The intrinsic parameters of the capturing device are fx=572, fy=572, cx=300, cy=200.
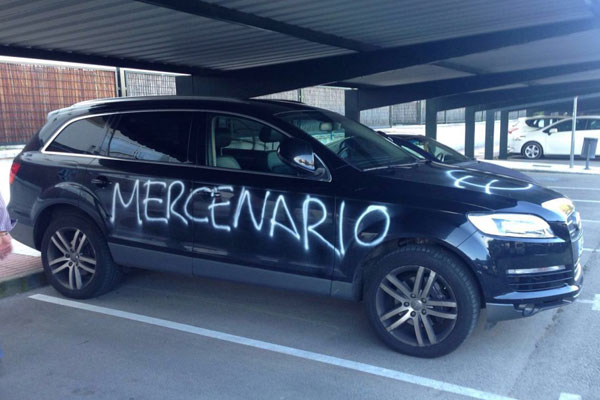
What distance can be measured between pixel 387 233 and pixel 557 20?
589 centimetres

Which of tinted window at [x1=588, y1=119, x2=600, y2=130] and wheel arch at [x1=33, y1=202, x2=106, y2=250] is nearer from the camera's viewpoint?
wheel arch at [x1=33, y1=202, x2=106, y2=250]

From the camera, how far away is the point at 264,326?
474 cm

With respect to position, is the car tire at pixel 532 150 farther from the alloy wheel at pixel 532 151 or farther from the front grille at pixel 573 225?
the front grille at pixel 573 225

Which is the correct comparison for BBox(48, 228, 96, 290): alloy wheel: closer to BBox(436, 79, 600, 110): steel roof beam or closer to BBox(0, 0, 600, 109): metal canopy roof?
BBox(0, 0, 600, 109): metal canopy roof

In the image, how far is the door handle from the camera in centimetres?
504

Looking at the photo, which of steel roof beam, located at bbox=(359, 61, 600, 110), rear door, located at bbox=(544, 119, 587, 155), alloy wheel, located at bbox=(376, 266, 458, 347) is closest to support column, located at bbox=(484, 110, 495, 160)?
rear door, located at bbox=(544, 119, 587, 155)

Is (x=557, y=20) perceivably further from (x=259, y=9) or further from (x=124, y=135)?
(x=124, y=135)

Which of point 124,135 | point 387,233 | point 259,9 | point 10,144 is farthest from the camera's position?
point 10,144

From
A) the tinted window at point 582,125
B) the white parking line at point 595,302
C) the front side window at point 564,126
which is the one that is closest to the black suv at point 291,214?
the white parking line at point 595,302

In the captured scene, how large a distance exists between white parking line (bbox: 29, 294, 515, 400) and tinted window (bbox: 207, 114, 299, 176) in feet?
4.38

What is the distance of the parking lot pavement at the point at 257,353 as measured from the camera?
3678 mm

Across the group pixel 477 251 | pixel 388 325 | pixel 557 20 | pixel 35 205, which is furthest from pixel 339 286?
pixel 557 20

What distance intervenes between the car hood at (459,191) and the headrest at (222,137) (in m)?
1.25

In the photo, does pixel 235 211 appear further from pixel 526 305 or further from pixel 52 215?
pixel 526 305
